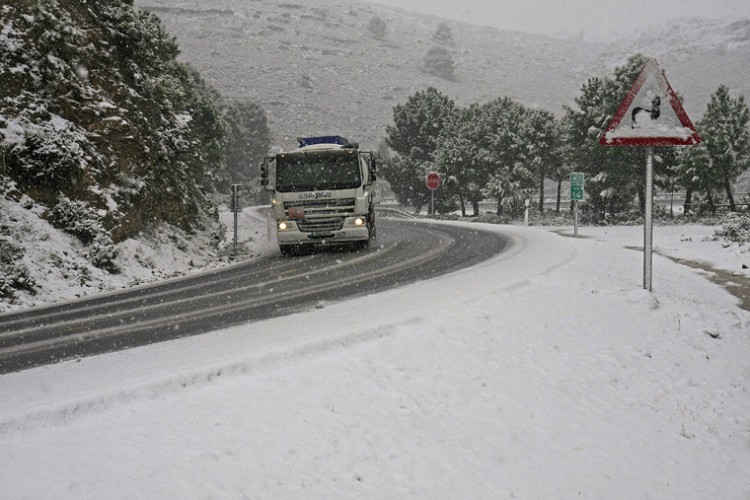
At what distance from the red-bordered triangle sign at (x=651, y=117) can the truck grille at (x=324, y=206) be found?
28.4ft

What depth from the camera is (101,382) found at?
492cm

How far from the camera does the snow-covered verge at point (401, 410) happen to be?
3.78 m

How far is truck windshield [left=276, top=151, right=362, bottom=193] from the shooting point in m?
15.9

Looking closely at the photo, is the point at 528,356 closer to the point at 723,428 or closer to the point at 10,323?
the point at 723,428

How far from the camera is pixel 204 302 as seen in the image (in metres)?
9.44

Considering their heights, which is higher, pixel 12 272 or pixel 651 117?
pixel 651 117

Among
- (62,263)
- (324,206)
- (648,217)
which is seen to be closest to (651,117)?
(648,217)

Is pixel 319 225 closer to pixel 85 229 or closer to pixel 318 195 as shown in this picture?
pixel 318 195

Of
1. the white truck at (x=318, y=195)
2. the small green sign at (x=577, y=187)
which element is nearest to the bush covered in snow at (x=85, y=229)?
the white truck at (x=318, y=195)

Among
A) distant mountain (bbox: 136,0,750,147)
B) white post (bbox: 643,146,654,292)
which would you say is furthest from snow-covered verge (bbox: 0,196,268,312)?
distant mountain (bbox: 136,0,750,147)

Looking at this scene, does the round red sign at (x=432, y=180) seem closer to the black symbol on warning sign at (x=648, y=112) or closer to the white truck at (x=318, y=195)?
the white truck at (x=318, y=195)

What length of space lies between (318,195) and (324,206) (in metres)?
0.35

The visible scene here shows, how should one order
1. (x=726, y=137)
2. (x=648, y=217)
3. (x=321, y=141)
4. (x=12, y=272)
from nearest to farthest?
(x=648, y=217) → (x=12, y=272) → (x=321, y=141) → (x=726, y=137)

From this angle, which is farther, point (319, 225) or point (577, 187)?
point (577, 187)
